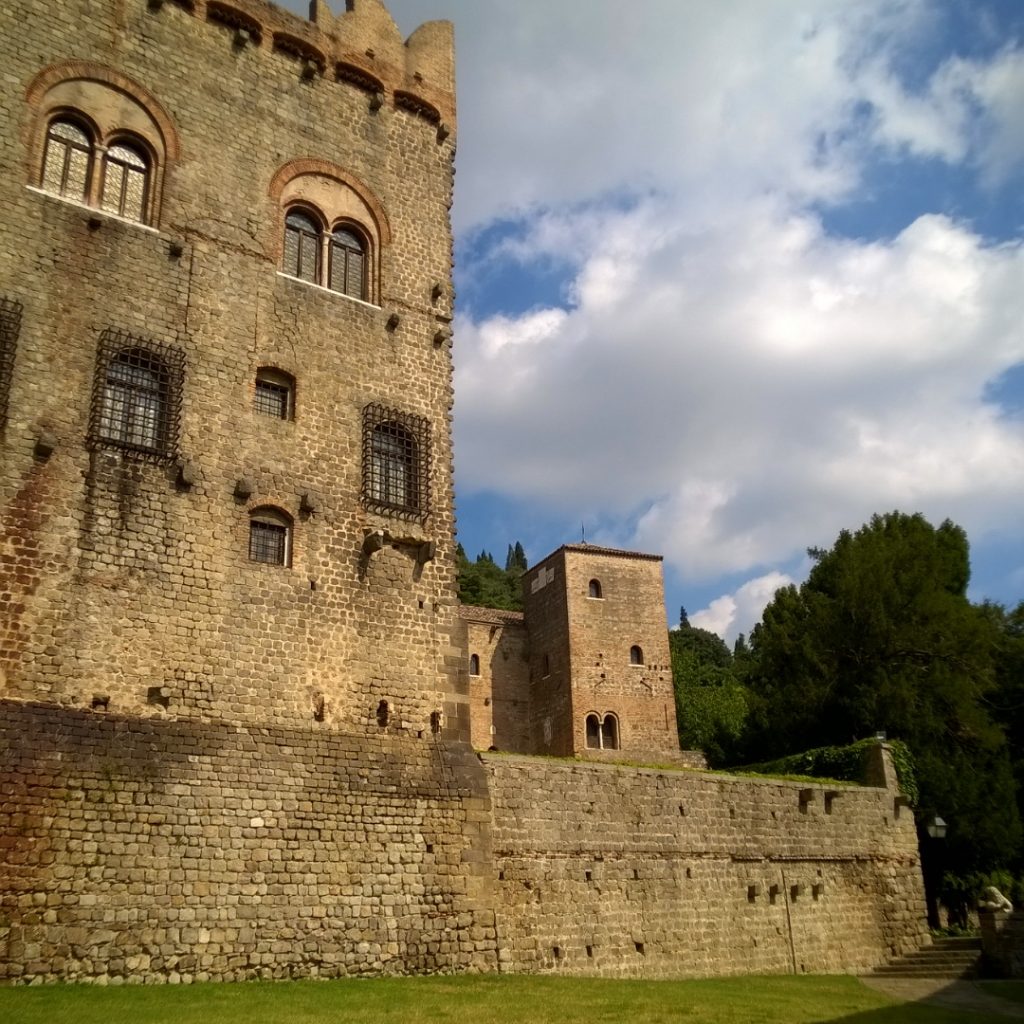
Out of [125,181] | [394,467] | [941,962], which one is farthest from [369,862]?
[941,962]

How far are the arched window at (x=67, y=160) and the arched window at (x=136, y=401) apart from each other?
266cm

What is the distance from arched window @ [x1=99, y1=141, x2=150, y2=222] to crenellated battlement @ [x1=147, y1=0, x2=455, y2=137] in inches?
106

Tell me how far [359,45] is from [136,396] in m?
8.94

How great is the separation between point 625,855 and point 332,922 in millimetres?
5346

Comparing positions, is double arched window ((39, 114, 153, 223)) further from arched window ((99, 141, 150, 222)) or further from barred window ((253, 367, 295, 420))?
barred window ((253, 367, 295, 420))

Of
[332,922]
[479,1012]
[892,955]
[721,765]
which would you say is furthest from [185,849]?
[721,765]

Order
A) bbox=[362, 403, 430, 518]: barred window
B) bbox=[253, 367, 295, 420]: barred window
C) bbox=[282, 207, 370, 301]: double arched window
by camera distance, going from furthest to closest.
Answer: bbox=[282, 207, 370, 301]: double arched window
bbox=[362, 403, 430, 518]: barred window
bbox=[253, 367, 295, 420]: barred window

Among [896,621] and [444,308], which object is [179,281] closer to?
[444,308]

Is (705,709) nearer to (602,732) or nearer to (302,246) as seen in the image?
(602,732)

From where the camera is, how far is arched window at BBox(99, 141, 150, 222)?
14648 mm

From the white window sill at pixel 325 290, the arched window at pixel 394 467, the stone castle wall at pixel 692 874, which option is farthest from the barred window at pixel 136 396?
the stone castle wall at pixel 692 874

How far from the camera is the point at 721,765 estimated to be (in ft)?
122

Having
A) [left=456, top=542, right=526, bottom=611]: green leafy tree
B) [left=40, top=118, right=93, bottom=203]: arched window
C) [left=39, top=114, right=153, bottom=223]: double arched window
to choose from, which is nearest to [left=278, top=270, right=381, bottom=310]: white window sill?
[left=39, top=114, right=153, bottom=223]: double arched window

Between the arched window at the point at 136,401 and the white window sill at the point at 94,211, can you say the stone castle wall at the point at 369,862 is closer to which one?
the arched window at the point at 136,401
